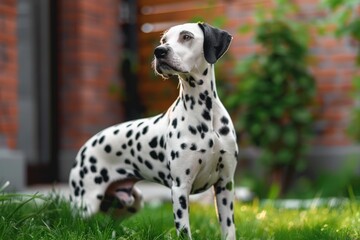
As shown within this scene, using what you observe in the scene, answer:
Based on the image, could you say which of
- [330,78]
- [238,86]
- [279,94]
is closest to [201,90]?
[279,94]

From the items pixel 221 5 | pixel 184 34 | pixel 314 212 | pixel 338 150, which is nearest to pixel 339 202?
pixel 314 212

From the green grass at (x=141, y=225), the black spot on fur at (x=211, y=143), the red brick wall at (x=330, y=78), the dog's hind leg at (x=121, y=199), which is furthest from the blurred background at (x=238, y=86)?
the black spot on fur at (x=211, y=143)

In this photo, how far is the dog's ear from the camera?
297 centimetres

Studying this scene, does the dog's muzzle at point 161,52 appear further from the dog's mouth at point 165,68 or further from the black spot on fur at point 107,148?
the black spot on fur at point 107,148

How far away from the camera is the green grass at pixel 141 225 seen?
3.03m

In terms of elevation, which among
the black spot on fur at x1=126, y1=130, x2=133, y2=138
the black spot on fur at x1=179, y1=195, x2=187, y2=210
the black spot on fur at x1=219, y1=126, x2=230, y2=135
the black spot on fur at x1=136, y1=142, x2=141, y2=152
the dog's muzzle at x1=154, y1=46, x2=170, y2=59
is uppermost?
the dog's muzzle at x1=154, y1=46, x2=170, y2=59

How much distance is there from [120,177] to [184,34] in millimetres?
853

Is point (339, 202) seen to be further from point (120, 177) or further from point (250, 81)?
point (250, 81)

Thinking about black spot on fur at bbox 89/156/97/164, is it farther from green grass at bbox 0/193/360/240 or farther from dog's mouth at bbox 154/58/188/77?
dog's mouth at bbox 154/58/188/77

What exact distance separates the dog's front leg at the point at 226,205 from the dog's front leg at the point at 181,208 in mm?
189

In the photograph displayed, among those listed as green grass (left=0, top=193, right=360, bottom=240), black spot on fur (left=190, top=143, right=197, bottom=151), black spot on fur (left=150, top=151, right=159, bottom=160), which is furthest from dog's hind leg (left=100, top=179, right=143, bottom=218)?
black spot on fur (left=190, top=143, right=197, bottom=151)

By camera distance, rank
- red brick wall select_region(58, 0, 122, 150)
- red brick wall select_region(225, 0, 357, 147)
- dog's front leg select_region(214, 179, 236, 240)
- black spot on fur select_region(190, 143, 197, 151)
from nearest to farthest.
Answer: black spot on fur select_region(190, 143, 197, 151), dog's front leg select_region(214, 179, 236, 240), red brick wall select_region(225, 0, 357, 147), red brick wall select_region(58, 0, 122, 150)

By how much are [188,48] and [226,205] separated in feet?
2.45

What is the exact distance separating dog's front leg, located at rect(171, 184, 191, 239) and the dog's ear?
58 cm
